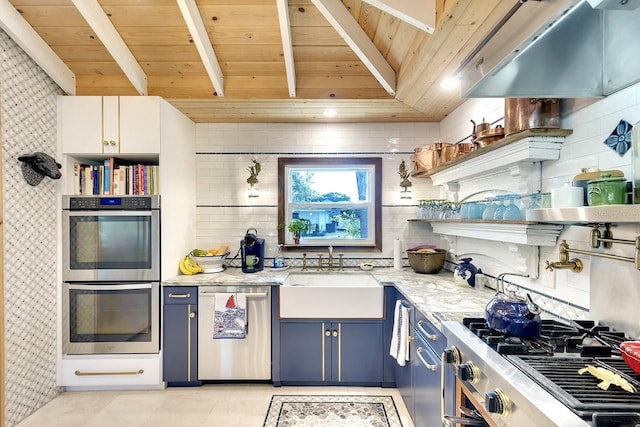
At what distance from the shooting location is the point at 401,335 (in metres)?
2.24

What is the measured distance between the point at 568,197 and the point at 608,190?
15cm

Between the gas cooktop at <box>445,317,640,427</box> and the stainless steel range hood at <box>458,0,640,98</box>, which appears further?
the stainless steel range hood at <box>458,0,640,98</box>

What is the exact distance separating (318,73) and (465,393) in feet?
7.84

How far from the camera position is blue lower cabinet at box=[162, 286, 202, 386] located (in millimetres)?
2678

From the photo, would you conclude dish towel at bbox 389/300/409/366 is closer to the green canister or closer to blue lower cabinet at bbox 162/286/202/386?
the green canister

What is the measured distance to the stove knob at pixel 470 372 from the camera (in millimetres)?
1153

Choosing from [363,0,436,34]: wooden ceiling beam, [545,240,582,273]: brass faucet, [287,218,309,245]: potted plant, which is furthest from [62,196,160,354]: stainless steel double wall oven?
[545,240,582,273]: brass faucet

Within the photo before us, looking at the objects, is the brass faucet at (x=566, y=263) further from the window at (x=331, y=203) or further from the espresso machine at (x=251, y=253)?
the espresso machine at (x=251, y=253)

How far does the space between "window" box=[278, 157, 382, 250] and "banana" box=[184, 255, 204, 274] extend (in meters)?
0.82

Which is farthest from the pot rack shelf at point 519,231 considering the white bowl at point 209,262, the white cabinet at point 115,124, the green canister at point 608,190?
Answer: the white cabinet at point 115,124

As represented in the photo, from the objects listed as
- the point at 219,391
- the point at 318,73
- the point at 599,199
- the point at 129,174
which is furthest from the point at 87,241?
the point at 599,199

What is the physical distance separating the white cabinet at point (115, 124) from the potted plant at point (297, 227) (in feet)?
4.55

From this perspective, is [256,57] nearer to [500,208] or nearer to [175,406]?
[500,208]

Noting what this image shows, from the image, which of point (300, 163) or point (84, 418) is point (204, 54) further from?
point (84, 418)
